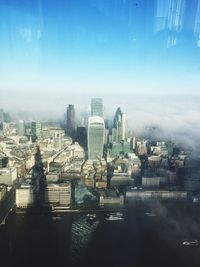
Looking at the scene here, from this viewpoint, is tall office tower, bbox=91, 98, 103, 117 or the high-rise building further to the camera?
the high-rise building

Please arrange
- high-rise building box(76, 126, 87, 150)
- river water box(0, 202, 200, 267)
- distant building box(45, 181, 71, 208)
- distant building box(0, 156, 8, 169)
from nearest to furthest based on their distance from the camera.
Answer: river water box(0, 202, 200, 267), distant building box(45, 181, 71, 208), distant building box(0, 156, 8, 169), high-rise building box(76, 126, 87, 150)

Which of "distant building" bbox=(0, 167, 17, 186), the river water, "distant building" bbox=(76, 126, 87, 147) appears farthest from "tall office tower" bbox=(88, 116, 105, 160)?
the river water

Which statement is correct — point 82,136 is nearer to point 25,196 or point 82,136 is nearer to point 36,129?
point 36,129

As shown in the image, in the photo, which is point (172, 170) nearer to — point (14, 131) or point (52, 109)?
point (52, 109)

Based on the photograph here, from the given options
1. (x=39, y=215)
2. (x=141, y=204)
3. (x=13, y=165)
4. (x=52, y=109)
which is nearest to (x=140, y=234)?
(x=141, y=204)

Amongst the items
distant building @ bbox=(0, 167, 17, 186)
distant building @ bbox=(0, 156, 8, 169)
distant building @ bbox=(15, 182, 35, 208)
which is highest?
distant building @ bbox=(0, 156, 8, 169)

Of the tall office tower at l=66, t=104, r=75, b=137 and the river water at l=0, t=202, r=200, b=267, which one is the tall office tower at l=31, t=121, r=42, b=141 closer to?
the tall office tower at l=66, t=104, r=75, b=137
